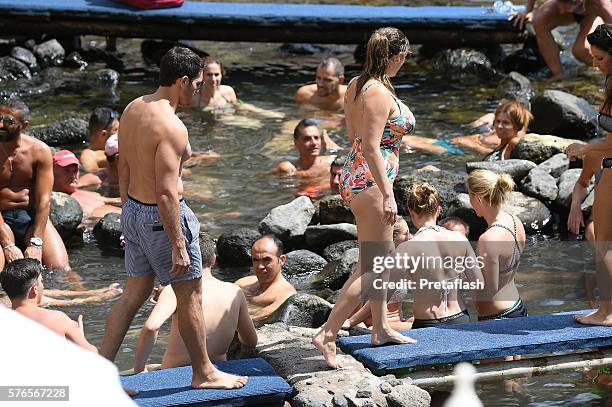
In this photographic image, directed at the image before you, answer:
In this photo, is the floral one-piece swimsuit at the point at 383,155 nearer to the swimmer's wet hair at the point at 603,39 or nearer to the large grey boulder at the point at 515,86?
the swimmer's wet hair at the point at 603,39

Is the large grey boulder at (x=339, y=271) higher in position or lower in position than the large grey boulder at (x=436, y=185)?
lower

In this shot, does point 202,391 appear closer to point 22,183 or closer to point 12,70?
point 22,183

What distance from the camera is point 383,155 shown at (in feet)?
20.7

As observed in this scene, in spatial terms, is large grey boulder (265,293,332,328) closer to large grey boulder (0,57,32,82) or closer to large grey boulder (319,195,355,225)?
large grey boulder (319,195,355,225)

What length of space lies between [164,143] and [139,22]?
399 inches

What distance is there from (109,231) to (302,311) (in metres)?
2.76

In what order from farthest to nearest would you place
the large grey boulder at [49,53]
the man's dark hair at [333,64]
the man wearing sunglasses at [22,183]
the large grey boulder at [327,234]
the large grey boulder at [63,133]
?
the large grey boulder at [49,53] → the man's dark hair at [333,64] → the large grey boulder at [63,133] → the large grey boulder at [327,234] → the man wearing sunglasses at [22,183]

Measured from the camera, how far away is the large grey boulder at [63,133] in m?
12.7

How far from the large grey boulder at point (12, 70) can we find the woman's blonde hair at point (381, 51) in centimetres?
1014

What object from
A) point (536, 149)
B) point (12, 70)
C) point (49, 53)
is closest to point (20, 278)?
point (536, 149)

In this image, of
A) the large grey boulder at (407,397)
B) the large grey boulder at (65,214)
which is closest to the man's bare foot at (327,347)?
the large grey boulder at (407,397)

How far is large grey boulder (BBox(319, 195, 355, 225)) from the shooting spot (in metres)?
10.2

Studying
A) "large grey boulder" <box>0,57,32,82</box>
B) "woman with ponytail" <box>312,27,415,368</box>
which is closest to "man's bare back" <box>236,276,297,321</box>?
"woman with ponytail" <box>312,27,415,368</box>

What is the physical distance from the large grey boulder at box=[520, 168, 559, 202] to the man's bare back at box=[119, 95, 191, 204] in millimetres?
5167
